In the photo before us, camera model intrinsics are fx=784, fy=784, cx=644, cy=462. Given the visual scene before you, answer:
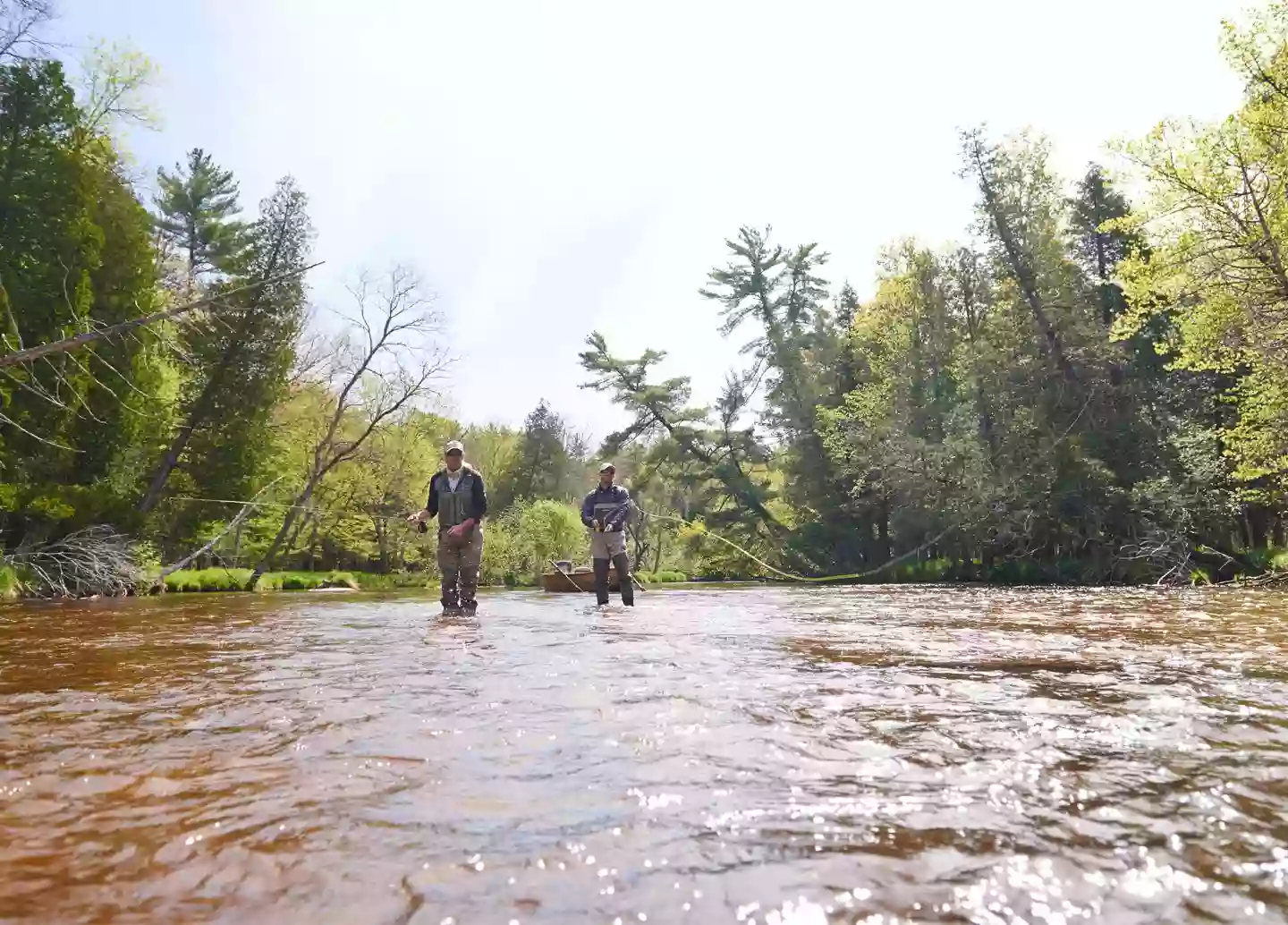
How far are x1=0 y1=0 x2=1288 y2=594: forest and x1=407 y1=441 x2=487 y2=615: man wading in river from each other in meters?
3.57

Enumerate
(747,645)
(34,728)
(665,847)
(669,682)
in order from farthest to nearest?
1. (747,645)
2. (669,682)
3. (34,728)
4. (665,847)

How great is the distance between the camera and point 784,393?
42719 mm

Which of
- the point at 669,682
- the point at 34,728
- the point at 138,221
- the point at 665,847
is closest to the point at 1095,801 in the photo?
the point at 665,847

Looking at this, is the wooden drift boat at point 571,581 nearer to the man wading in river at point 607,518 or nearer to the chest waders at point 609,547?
the chest waders at point 609,547

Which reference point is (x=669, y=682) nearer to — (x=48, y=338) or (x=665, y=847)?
(x=665, y=847)

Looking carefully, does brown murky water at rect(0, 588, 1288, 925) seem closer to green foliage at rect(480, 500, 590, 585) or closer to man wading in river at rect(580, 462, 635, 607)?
man wading in river at rect(580, 462, 635, 607)

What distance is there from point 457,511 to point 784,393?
34584 mm

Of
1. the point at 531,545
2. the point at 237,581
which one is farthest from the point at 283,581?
the point at 531,545

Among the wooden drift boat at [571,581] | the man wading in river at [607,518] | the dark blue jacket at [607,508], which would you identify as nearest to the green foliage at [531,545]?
the wooden drift boat at [571,581]

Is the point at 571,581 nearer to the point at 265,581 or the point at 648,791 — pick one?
the point at 265,581

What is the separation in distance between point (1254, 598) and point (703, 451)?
105ft

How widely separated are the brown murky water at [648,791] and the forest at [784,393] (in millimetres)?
4199

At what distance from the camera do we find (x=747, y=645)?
6.62 m

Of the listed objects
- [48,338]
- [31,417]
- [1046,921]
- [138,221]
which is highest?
[138,221]
